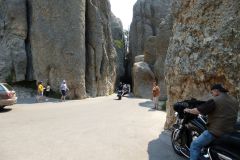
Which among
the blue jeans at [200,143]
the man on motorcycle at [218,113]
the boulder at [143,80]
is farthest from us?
the boulder at [143,80]

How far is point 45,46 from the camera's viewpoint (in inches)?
1102

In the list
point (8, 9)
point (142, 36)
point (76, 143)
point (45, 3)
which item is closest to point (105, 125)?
point (76, 143)

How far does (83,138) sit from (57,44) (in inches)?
697

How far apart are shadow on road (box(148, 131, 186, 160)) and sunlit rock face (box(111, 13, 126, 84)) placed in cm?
3999

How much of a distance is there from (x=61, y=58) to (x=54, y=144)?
719 inches

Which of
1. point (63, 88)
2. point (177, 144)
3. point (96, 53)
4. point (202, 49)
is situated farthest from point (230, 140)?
point (96, 53)

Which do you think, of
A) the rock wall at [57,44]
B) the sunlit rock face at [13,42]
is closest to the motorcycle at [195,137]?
the rock wall at [57,44]

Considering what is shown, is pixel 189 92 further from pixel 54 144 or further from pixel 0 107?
pixel 0 107

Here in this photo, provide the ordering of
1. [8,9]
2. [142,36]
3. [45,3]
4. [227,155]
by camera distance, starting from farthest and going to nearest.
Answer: [142,36] → [8,9] → [45,3] → [227,155]

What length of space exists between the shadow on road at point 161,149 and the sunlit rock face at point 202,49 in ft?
3.51

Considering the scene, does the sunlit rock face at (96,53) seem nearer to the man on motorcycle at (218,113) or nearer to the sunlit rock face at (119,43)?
the sunlit rock face at (119,43)

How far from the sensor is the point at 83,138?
10.9m

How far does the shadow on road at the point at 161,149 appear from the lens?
871 cm

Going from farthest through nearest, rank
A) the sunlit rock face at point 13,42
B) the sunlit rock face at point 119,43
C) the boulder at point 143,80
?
the sunlit rock face at point 119,43, the boulder at point 143,80, the sunlit rock face at point 13,42
